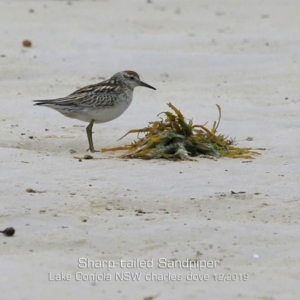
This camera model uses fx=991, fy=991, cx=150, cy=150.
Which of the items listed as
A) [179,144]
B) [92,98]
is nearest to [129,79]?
[92,98]

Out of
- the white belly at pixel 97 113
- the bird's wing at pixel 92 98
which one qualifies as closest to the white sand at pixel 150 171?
the white belly at pixel 97 113

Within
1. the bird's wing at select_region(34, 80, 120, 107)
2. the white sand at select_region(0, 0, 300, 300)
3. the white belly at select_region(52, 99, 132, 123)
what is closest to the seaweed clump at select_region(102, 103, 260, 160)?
the white sand at select_region(0, 0, 300, 300)

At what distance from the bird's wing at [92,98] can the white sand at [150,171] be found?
0.33 meters

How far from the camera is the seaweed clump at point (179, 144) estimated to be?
8273 mm

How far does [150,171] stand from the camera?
7.69 metres

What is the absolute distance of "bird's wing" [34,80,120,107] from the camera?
9.24 m

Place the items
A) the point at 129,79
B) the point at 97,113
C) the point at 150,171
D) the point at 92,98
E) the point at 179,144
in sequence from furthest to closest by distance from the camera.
A: 1. the point at 129,79
2. the point at 92,98
3. the point at 97,113
4. the point at 179,144
5. the point at 150,171

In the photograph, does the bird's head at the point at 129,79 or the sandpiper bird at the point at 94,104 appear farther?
the bird's head at the point at 129,79

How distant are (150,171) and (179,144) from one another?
0.74m

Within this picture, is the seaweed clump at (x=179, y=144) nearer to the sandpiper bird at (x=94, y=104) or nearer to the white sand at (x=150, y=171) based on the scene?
the white sand at (x=150, y=171)

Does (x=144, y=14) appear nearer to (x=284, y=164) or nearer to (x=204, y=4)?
(x=204, y=4)

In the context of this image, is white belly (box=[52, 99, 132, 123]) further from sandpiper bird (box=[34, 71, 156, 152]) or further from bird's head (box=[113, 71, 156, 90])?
bird's head (box=[113, 71, 156, 90])

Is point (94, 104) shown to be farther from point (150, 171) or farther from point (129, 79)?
point (150, 171)

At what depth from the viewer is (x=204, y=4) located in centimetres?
1620
